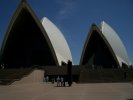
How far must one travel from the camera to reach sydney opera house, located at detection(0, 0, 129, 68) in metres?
36.0

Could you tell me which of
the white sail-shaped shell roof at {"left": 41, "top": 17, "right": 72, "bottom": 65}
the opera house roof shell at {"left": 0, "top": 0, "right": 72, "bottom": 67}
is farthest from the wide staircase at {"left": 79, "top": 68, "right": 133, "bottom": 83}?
the white sail-shaped shell roof at {"left": 41, "top": 17, "right": 72, "bottom": 65}

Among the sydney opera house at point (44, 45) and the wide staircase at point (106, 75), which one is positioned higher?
the sydney opera house at point (44, 45)

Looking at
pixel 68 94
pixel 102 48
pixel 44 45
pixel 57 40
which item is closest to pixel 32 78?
pixel 44 45

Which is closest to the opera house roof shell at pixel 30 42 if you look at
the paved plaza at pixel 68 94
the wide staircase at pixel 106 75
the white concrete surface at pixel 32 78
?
the white concrete surface at pixel 32 78

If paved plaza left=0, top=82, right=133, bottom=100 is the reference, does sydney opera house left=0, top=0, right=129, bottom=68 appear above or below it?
above

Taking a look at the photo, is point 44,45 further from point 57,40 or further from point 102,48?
point 102,48

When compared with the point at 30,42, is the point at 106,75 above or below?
below

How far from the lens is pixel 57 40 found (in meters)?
39.7

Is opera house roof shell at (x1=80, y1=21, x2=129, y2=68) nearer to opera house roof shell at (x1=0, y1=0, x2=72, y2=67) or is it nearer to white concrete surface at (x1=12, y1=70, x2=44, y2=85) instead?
opera house roof shell at (x1=0, y1=0, x2=72, y2=67)

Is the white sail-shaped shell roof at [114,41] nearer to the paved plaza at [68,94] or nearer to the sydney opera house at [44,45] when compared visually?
the sydney opera house at [44,45]

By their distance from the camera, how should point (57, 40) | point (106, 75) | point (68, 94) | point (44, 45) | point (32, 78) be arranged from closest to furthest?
point (68, 94) < point (32, 78) < point (106, 75) < point (44, 45) < point (57, 40)

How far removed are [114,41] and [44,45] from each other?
1159 centimetres

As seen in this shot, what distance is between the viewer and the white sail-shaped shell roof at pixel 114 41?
39850 mm

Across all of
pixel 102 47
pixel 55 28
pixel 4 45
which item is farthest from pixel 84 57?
pixel 4 45
